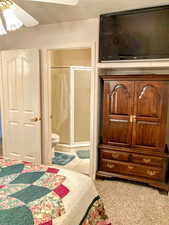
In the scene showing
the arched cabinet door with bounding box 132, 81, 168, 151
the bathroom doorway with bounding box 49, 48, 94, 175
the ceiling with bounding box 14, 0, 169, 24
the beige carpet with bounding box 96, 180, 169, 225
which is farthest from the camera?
the bathroom doorway with bounding box 49, 48, 94, 175

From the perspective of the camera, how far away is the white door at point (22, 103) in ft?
9.32

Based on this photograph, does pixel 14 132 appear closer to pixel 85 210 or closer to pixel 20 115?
pixel 20 115

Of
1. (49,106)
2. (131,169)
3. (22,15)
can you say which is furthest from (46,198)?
(49,106)

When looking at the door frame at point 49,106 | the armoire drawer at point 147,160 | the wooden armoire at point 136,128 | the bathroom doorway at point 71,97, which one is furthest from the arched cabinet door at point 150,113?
the bathroom doorway at point 71,97

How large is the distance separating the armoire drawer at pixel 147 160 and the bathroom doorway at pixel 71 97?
149cm

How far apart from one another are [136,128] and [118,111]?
0.35 meters

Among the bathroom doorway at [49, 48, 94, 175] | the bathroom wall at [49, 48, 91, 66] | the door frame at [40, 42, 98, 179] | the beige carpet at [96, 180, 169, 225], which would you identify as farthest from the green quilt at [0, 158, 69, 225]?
the bathroom wall at [49, 48, 91, 66]

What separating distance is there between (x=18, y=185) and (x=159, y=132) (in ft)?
6.13

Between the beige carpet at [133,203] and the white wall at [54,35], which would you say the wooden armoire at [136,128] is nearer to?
the beige carpet at [133,203]

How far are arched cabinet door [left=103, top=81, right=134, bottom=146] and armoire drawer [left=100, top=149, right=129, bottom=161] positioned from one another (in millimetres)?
138

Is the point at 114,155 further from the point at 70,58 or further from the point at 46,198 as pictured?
the point at 70,58

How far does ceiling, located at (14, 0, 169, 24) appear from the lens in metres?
2.05

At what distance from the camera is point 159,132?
7.85 feet

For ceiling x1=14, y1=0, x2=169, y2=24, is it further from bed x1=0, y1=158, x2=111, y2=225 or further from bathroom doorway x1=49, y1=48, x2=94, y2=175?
bed x1=0, y1=158, x2=111, y2=225
